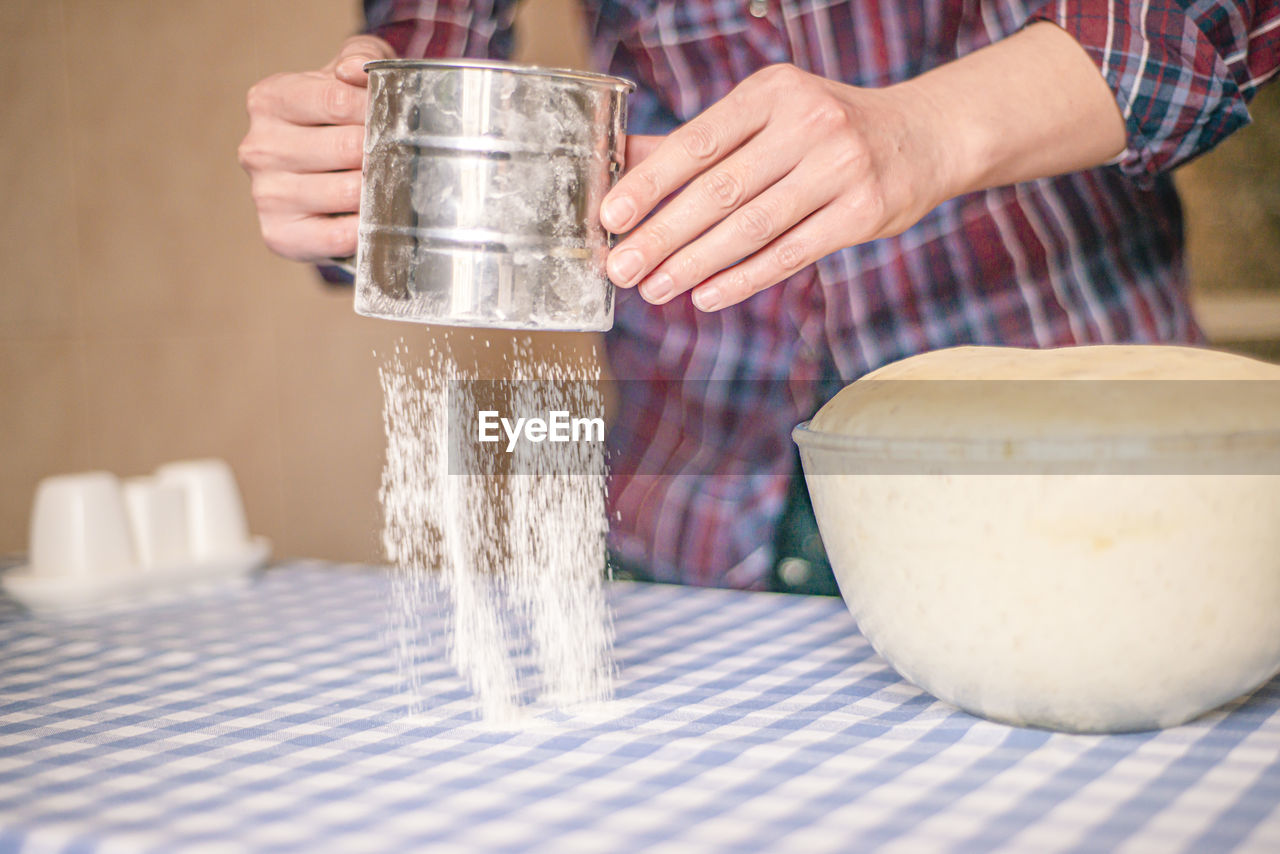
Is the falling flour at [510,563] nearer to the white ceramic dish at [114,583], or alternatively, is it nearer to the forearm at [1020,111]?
the white ceramic dish at [114,583]

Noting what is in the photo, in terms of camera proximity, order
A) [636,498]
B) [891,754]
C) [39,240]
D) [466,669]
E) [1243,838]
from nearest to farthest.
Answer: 1. [1243,838]
2. [891,754]
3. [466,669]
4. [636,498]
5. [39,240]

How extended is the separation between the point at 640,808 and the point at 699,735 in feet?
0.36

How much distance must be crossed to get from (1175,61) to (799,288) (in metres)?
0.41

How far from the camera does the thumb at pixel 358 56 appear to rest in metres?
0.91

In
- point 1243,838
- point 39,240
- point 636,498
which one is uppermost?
point 39,240

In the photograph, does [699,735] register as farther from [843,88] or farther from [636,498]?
[636,498]

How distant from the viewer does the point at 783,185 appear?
31.9 inches

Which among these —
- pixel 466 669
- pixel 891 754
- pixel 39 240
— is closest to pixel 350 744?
pixel 466 669

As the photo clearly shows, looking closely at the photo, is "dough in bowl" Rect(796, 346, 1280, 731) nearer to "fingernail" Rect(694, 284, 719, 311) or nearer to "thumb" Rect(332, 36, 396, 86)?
"fingernail" Rect(694, 284, 719, 311)

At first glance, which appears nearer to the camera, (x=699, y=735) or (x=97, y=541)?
(x=699, y=735)

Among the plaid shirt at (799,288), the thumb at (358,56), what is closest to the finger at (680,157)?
the thumb at (358,56)

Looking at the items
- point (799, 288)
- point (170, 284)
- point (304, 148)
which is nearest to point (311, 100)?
point (304, 148)

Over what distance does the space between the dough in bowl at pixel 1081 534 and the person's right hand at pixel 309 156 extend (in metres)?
0.49

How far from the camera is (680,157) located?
0.76m
